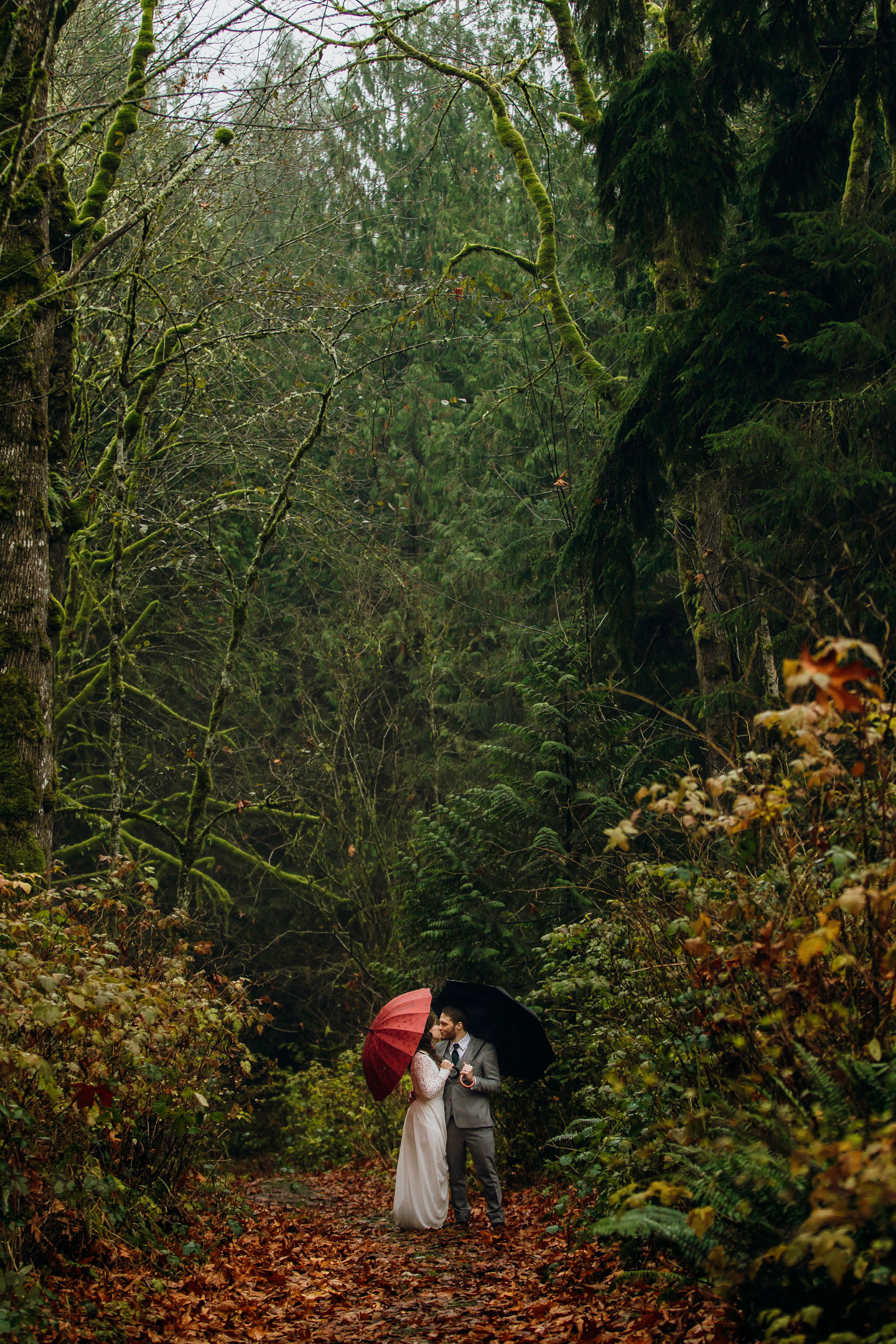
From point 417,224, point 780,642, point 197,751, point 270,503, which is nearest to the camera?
point 780,642

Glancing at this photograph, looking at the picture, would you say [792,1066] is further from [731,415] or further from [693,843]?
[731,415]

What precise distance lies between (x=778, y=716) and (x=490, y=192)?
21.3m

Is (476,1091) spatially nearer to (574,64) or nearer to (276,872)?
(276,872)

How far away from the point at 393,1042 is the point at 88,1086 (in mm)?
3345

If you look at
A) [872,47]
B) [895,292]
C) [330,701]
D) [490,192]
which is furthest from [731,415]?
[490,192]

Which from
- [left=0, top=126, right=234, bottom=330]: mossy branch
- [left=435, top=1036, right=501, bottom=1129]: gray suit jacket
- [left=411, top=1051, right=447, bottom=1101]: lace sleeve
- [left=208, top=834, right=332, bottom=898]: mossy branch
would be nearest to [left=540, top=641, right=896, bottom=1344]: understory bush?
[left=435, top=1036, right=501, bottom=1129]: gray suit jacket

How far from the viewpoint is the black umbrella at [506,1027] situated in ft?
26.1

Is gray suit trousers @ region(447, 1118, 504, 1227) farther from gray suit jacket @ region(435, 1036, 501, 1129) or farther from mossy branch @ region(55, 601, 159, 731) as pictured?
mossy branch @ region(55, 601, 159, 731)

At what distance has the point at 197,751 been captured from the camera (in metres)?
16.6

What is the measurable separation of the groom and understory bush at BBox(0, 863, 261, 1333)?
162 centimetres

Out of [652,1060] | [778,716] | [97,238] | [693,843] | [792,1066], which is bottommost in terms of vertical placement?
[652,1060]

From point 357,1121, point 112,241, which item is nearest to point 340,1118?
point 357,1121

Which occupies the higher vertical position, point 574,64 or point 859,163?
point 574,64

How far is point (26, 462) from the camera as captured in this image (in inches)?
296
